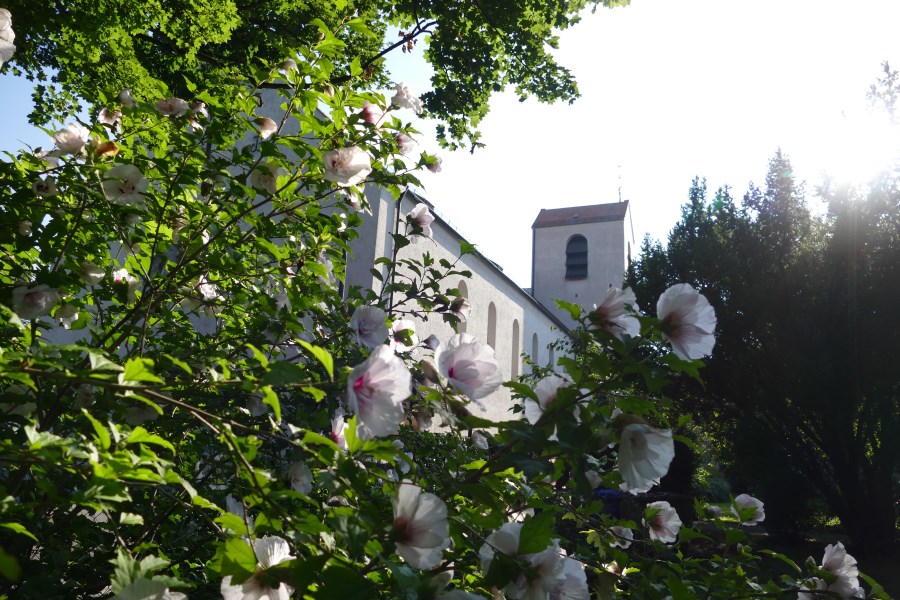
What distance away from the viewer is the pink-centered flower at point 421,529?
3.43 feet

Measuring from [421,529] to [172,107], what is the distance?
6.25ft

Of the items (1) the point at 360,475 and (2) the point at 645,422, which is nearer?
(1) the point at 360,475

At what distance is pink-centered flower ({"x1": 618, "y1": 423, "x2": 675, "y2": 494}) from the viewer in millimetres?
1234

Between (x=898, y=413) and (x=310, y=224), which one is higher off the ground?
(x=310, y=224)

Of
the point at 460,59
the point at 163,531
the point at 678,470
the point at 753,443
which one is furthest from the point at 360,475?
the point at 678,470

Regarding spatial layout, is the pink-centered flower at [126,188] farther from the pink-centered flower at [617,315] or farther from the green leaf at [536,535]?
the green leaf at [536,535]

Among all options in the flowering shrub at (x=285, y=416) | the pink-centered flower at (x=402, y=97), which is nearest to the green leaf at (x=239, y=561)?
the flowering shrub at (x=285, y=416)

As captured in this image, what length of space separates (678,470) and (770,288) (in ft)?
17.6

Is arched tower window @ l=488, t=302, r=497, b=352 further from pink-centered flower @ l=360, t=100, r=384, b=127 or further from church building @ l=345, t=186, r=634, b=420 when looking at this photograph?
pink-centered flower @ l=360, t=100, r=384, b=127

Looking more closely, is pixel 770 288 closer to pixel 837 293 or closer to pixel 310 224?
pixel 837 293

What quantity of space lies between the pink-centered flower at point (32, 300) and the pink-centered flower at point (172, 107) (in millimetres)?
796

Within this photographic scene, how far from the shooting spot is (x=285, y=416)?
2.21m

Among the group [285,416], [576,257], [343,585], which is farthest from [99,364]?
[576,257]

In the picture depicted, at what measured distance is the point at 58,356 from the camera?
1046 millimetres
